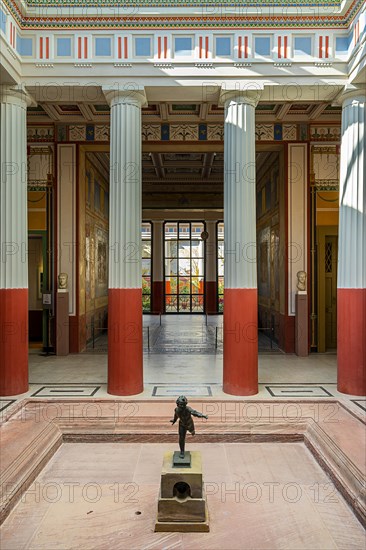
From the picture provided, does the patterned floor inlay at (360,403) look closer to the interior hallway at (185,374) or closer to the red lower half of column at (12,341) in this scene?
the interior hallway at (185,374)

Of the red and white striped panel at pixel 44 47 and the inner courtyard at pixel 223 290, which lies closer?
the inner courtyard at pixel 223 290

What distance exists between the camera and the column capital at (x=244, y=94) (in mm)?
6062

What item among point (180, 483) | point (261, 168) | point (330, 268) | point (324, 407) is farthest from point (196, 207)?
point (180, 483)

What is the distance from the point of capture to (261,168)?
11.7 meters

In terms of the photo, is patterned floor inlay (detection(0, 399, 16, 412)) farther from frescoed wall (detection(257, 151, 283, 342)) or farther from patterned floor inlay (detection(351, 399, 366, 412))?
frescoed wall (detection(257, 151, 283, 342))

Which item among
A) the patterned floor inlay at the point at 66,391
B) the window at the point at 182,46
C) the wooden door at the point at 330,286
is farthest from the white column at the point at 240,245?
the wooden door at the point at 330,286

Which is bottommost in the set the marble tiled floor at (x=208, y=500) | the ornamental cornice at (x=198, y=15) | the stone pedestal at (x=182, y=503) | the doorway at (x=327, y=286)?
the marble tiled floor at (x=208, y=500)

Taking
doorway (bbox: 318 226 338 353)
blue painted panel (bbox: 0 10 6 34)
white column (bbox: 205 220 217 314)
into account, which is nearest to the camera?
blue painted panel (bbox: 0 10 6 34)

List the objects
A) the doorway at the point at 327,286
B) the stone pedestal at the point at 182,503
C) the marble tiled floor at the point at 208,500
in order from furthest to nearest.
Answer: the doorway at the point at 327,286
the stone pedestal at the point at 182,503
the marble tiled floor at the point at 208,500

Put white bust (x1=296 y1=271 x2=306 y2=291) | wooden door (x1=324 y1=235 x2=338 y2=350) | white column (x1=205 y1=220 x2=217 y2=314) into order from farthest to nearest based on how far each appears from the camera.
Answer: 1. white column (x1=205 y1=220 x2=217 y2=314)
2. wooden door (x1=324 y1=235 x2=338 y2=350)
3. white bust (x1=296 y1=271 x2=306 y2=291)

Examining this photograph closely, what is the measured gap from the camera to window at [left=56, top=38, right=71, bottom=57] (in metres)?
6.11

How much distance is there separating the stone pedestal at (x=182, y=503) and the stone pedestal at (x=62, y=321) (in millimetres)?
5943

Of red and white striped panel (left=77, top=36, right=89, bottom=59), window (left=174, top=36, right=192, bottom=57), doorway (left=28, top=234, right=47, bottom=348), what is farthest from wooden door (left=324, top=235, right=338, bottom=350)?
doorway (left=28, top=234, right=47, bottom=348)

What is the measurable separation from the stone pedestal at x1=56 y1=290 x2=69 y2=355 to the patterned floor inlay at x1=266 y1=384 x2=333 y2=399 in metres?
4.40
